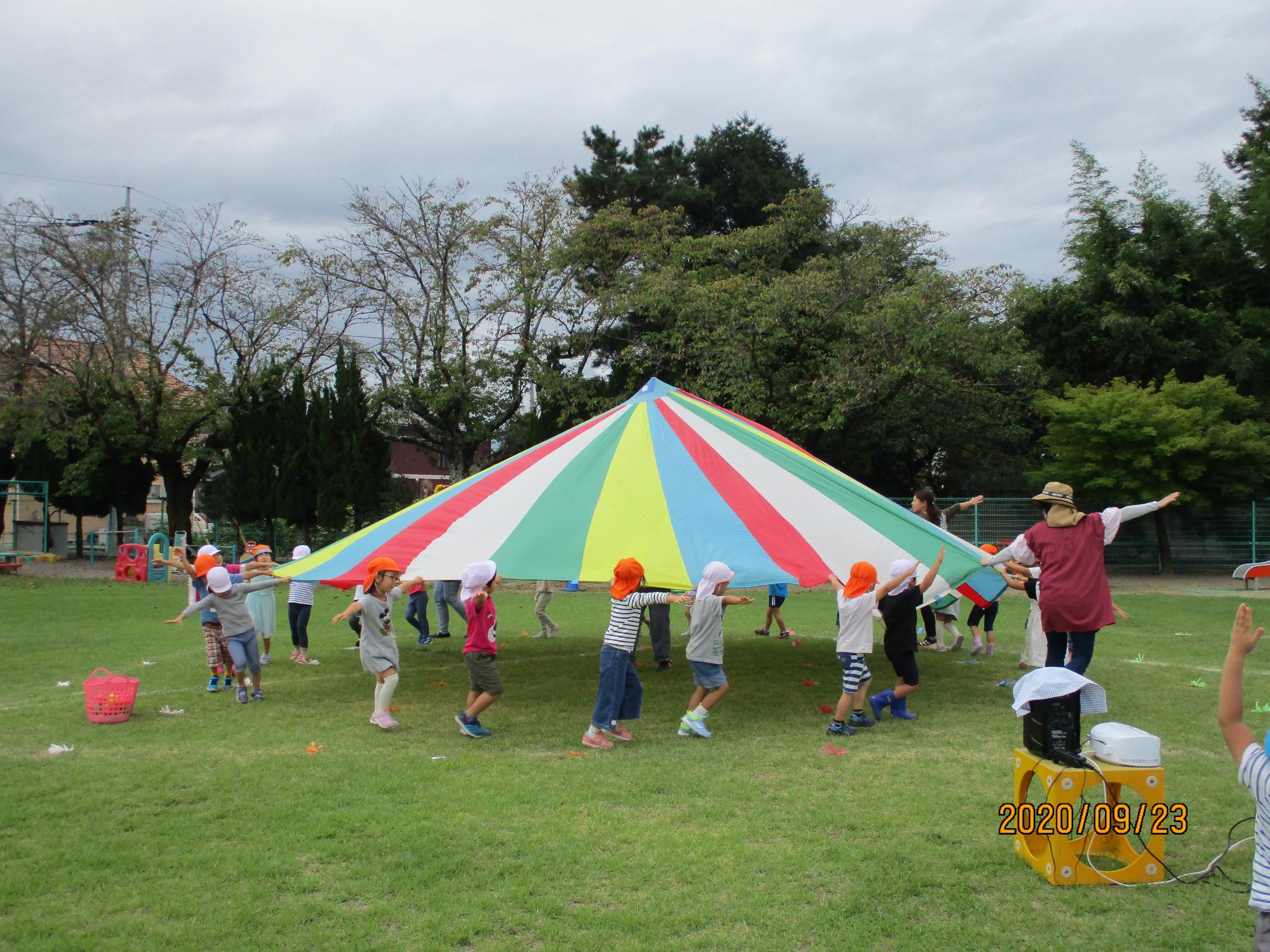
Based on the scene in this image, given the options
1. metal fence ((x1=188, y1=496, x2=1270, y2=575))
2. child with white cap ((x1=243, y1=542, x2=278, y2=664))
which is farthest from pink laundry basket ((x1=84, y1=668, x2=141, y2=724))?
metal fence ((x1=188, y1=496, x2=1270, y2=575))

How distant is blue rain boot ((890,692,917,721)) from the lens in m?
6.75

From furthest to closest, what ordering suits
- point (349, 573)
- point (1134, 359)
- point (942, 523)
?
point (1134, 359) → point (942, 523) → point (349, 573)

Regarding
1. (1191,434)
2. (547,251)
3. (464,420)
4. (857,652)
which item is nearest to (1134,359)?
(1191,434)

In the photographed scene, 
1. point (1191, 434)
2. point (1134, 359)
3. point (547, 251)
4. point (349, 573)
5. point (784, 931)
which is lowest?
point (784, 931)

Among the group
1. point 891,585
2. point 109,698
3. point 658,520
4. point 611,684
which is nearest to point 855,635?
point 891,585

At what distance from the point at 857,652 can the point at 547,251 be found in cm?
1728

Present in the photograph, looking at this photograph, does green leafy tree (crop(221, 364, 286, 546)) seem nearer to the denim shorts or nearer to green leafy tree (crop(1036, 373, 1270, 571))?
green leafy tree (crop(1036, 373, 1270, 571))

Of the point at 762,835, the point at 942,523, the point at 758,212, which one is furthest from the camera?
the point at 758,212

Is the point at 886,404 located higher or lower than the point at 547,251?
lower

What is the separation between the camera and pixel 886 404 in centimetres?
1986

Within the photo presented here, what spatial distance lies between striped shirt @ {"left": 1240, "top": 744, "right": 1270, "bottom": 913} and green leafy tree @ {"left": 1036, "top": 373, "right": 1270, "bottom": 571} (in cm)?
1777

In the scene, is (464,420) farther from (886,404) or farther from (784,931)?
(784,931)

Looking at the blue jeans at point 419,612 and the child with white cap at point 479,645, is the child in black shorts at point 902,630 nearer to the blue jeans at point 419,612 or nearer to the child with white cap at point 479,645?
the child with white cap at point 479,645

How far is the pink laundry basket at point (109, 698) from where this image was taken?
6.55m
